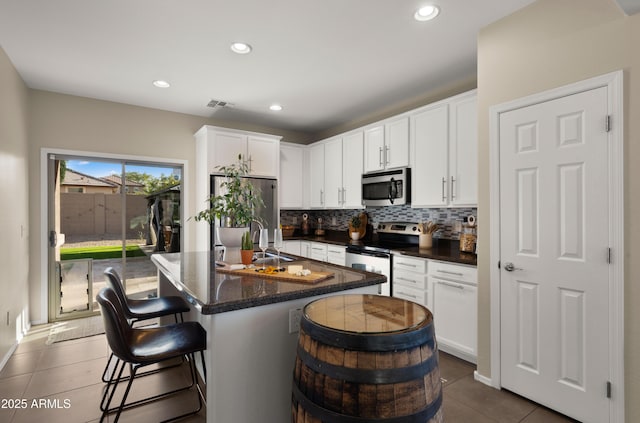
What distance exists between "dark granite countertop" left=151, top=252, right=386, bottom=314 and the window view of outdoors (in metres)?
2.33

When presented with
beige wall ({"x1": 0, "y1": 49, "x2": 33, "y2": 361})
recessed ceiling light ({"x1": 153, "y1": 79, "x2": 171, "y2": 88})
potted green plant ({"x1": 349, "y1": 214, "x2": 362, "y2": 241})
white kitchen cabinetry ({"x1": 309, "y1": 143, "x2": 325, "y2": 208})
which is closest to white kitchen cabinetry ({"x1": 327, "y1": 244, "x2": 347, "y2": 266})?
potted green plant ({"x1": 349, "y1": 214, "x2": 362, "y2": 241})

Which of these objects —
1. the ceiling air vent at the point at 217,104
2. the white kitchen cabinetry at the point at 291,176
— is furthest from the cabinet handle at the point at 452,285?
the ceiling air vent at the point at 217,104

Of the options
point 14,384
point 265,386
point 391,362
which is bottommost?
point 14,384

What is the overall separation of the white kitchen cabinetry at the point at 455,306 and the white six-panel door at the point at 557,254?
0.33m

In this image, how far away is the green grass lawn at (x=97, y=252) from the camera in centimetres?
370

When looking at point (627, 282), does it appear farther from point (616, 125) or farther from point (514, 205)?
point (616, 125)

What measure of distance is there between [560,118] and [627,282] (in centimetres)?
98

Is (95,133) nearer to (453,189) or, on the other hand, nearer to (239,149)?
(239,149)

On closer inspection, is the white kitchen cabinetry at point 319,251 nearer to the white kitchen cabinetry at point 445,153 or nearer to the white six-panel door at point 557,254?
the white kitchen cabinetry at point 445,153

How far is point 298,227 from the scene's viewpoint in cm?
532

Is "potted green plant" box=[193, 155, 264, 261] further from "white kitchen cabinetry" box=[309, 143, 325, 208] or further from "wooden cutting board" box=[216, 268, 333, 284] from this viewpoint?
"white kitchen cabinetry" box=[309, 143, 325, 208]

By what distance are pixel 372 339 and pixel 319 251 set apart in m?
3.19

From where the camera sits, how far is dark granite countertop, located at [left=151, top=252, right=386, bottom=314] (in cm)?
130

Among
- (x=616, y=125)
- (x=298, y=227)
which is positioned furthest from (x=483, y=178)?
(x=298, y=227)
